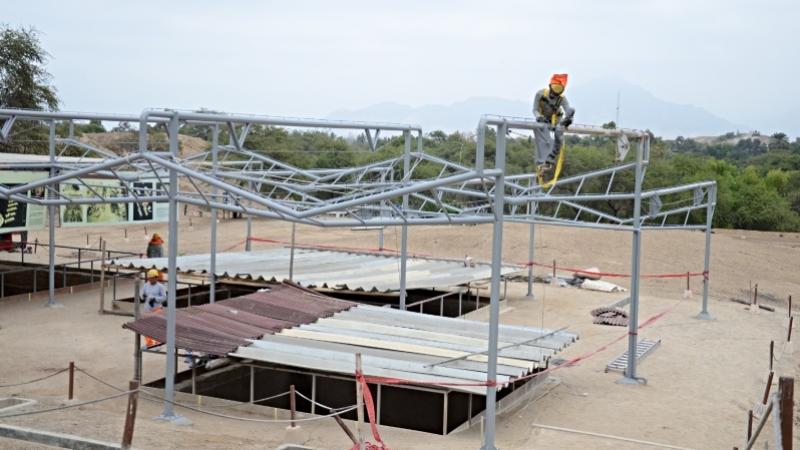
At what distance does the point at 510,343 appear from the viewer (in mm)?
16000

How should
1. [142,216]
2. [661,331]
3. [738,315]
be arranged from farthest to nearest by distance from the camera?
[142,216] < [738,315] < [661,331]

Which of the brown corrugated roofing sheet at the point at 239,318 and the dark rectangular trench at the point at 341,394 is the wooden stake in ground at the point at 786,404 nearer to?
the dark rectangular trench at the point at 341,394

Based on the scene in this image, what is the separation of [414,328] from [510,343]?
6.28ft

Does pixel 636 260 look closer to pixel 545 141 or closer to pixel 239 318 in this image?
pixel 545 141

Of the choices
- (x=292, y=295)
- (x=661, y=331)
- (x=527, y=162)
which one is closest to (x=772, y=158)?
(x=527, y=162)

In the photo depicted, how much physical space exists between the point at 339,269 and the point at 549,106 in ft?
37.7

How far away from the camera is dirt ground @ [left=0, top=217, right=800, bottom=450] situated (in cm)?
1286

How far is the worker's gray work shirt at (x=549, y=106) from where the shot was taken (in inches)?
550

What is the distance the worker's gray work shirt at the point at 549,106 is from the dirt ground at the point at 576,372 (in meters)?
4.68

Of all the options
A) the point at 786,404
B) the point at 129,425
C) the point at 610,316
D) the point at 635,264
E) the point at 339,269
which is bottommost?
the point at 610,316

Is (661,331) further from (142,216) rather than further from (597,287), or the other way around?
(142,216)

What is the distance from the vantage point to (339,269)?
80.1 ft

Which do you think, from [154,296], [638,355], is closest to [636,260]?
[638,355]

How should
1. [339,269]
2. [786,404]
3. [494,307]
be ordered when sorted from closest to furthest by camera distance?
[786,404] → [494,307] → [339,269]
